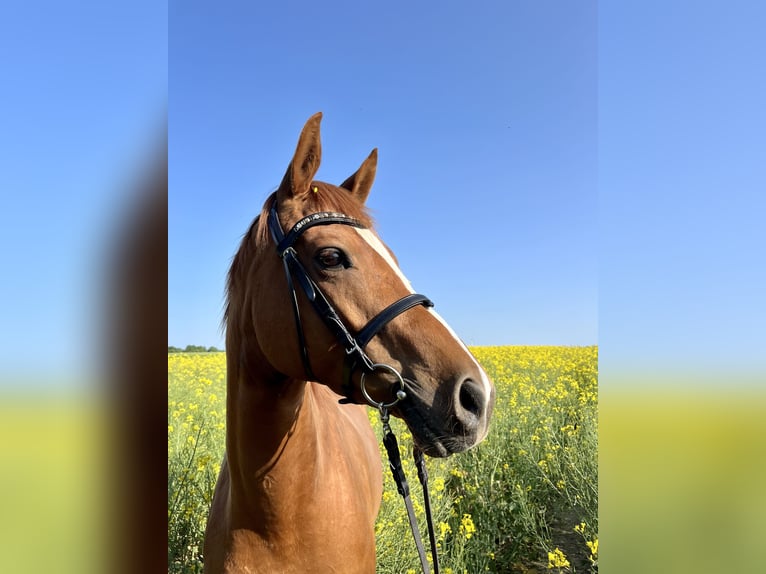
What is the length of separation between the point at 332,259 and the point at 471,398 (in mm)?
631

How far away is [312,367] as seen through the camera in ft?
4.76

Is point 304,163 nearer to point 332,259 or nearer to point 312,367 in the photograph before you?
point 332,259

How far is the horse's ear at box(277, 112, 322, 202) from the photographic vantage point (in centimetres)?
149

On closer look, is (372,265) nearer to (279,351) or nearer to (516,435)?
(279,351)

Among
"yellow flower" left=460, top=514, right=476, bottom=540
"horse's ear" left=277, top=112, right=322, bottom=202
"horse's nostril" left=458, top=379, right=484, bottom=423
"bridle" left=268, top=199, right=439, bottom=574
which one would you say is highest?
"horse's ear" left=277, top=112, right=322, bottom=202

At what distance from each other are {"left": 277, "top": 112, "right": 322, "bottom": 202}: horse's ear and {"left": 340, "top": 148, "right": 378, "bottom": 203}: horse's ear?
13.4 inches

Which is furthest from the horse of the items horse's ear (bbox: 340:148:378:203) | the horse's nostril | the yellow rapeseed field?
the yellow rapeseed field

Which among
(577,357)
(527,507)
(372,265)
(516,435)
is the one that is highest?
(372,265)

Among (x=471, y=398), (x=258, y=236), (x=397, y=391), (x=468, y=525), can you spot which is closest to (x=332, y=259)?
(x=258, y=236)

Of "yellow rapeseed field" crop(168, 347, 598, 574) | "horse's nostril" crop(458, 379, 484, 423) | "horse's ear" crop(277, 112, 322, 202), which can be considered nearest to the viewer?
"horse's nostril" crop(458, 379, 484, 423)

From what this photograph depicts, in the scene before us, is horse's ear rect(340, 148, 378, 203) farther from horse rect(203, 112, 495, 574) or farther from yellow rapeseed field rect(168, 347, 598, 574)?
yellow rapeseed field rect(168, 347, 598, 574)
